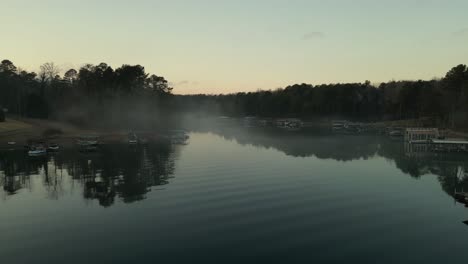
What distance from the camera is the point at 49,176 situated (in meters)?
88.9

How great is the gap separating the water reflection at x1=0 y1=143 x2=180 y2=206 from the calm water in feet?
1.34

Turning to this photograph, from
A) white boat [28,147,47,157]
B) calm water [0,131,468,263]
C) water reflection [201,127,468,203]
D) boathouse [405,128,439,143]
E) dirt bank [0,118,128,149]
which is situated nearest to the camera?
calm water [0,131,468,263]

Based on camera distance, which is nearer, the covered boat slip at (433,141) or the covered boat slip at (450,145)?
the covered boat slip at (450,145)

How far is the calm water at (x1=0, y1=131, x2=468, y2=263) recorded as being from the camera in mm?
42906

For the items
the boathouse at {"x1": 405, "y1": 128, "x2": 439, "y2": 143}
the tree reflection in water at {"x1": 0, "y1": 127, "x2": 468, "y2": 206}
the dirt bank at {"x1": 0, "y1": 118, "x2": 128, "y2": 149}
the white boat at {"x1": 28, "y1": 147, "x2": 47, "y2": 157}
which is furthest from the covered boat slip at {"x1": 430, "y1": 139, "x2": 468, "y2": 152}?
the white boat at {"x1": 28, "y1": 147, "x2": 47, "y2": 157}

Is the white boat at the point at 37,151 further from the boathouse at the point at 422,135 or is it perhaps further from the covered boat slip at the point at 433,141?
the boathouse at the point at 422,135

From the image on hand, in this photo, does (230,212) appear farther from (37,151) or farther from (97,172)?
(37,151)

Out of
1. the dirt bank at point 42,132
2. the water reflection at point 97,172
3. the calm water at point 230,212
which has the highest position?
the dirt bank at point 42,132

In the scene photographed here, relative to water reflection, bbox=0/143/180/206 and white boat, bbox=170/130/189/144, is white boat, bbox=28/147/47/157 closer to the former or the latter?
water reflection, bbox=0/143/180/206

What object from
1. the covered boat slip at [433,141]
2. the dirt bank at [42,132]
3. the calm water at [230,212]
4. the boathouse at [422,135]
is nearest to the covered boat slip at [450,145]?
the covered boat slip at [433,141]

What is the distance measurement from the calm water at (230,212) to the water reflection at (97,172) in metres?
0.41

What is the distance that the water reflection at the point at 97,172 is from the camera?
73.2 m

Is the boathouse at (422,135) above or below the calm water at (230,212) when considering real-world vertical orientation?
above

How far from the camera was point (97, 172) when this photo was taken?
3656 inches
